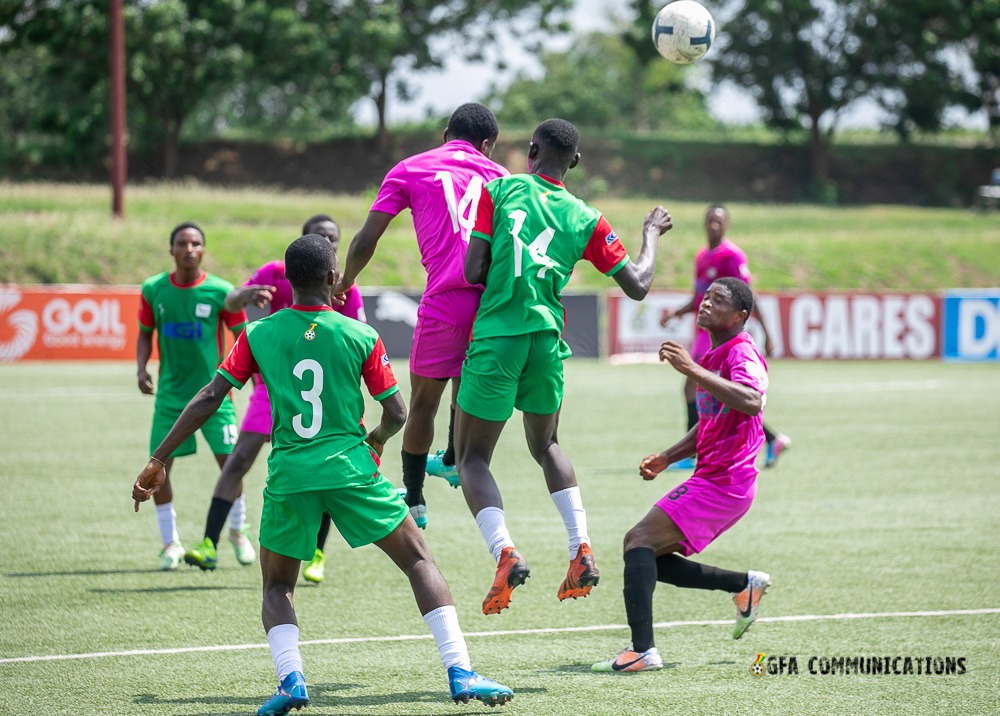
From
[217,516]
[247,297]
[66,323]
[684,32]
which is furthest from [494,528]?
[66,323]

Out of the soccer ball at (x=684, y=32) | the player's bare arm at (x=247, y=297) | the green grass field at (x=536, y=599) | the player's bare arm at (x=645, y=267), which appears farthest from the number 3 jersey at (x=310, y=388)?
the soccer ball at (x=684, y=32)

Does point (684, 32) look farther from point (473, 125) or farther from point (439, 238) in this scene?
point (439, 238)

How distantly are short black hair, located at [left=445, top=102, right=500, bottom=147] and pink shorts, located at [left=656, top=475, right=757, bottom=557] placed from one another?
2.34 metres

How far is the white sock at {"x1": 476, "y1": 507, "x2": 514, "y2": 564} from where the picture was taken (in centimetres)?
642

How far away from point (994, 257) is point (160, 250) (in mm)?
24223

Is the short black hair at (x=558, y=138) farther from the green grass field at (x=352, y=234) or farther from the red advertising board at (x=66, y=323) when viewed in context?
the green grass field at (x=352, y=234)

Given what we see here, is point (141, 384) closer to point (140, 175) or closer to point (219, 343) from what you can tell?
point (219, 343)

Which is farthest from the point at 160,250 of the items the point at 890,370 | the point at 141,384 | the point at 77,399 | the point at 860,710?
the point at 860,710

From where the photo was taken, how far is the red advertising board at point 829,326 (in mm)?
Result: 25156

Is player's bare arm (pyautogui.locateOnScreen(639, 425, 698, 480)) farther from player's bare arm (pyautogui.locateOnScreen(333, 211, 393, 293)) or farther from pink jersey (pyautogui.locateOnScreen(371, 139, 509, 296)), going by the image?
player's bare arm (pyautogui.locateOnScreen(333, 211, 393, 293))

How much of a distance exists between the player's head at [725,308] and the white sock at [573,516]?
45.5 inches

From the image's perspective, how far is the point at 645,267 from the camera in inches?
267

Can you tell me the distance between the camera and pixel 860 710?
5824mm

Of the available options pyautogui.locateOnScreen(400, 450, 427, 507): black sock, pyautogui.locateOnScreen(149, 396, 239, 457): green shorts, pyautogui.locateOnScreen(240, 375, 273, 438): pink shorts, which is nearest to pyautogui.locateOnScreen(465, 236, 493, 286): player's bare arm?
pyautogui.locateOnScreen(400, 450, 427, 507): black sock
